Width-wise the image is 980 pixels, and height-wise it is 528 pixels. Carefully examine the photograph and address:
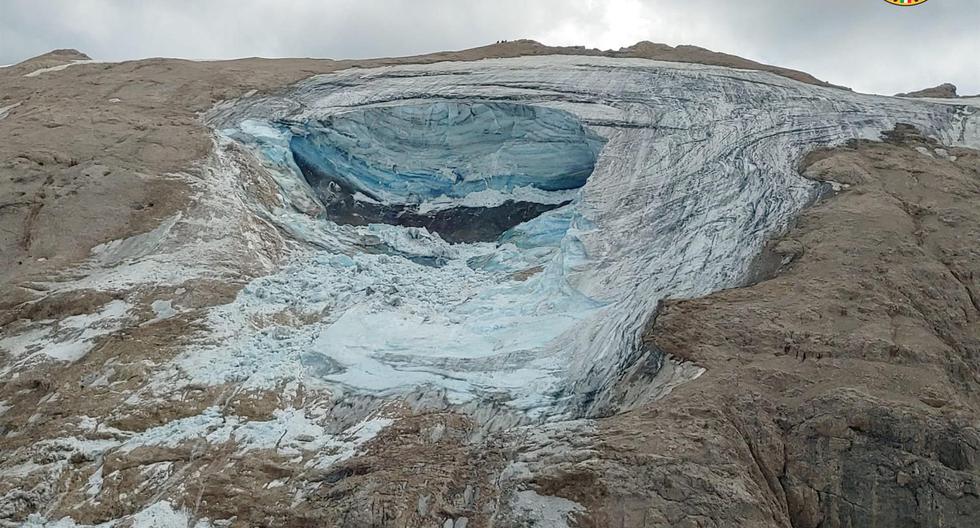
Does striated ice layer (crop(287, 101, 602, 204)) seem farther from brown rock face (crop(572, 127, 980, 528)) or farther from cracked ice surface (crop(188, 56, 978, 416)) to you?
brown rock face (crop(572, 127, 980, 528))

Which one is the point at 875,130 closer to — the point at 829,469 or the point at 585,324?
the point at 585,324

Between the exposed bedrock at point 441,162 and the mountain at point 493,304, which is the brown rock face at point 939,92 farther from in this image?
the exposed bedrock at point 441,162

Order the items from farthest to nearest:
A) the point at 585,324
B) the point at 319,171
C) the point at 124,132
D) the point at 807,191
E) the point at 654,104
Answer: the point at 319,171
the point at 654,104
the point at 124,132
the point at 807,191
the point at 585,324

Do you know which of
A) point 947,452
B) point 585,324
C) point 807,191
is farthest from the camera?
point 807,191

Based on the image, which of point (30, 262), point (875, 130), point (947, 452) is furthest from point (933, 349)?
point (30, 262)

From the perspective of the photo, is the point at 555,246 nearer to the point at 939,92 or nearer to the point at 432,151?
the point at 432,151

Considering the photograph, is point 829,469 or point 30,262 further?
point 30,262
